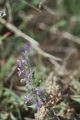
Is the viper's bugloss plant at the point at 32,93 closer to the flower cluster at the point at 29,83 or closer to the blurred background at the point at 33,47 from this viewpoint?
the flower cluster at the point at 29,83

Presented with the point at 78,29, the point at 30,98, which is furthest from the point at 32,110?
the point at 78,29

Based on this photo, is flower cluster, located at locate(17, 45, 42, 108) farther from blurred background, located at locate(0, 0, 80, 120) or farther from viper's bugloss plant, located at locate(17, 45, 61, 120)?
blurred background, located at locate(0, 0, 80, 120)

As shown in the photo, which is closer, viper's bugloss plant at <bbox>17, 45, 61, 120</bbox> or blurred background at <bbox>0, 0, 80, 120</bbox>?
viper's bugloss plant at <bbox>17, 45, 61, 120</bbox>

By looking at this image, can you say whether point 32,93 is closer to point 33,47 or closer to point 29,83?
point 29,83

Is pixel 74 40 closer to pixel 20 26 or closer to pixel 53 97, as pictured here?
pixel 20 26

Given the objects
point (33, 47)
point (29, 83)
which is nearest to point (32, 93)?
point (29, 83)

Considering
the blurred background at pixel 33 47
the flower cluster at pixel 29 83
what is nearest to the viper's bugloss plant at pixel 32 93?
the flower cluster at pixel 29 83

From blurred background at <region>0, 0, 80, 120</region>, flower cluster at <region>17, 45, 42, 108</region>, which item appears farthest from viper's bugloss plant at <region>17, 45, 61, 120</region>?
blurred background at <region>0, 0, 80, 120</region>

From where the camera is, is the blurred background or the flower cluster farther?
the blurred background

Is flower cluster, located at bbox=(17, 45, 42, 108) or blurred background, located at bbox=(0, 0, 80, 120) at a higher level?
flower cluster, located at bbox=(17, 45, 42, 108)
